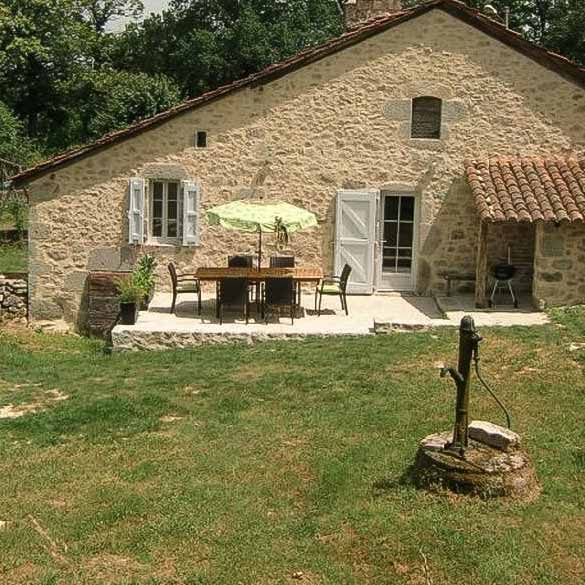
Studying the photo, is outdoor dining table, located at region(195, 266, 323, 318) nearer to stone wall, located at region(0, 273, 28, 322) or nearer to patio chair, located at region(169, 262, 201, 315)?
patio chair, located at region(169, 262, 201, 315)

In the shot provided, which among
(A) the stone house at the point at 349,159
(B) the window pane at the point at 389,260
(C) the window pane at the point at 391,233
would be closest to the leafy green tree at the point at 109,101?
(A) the stone house at the point at 349,159

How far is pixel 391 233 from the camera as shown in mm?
15945

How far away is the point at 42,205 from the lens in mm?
15453

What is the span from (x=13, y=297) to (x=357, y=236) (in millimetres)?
6475

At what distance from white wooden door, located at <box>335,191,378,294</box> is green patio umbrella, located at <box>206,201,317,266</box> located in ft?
7.95

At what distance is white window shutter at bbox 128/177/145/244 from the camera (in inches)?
605

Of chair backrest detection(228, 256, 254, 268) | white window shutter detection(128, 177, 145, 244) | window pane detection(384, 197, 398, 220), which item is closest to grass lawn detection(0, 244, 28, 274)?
white window shutter detection(128, 177, 145, 244)

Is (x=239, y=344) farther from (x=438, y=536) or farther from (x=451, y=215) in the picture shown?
(x=438, y=536)

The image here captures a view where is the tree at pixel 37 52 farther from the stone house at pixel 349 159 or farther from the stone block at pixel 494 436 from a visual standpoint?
the stone block at pixel 494 436

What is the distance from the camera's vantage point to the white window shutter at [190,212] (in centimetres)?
1541

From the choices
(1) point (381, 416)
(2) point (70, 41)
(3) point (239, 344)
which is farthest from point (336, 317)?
(2) point (70, 41)

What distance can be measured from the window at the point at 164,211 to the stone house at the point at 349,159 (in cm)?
3

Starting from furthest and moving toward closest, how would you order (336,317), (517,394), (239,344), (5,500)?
(336,317) < (239,344) < (517,394) < (5,500)

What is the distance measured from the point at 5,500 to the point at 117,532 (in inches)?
46.8
